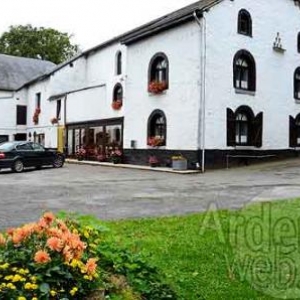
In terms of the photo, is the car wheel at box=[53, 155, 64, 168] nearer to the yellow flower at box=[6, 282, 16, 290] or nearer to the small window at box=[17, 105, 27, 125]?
the small window at box=[17, 105, 27, 125]

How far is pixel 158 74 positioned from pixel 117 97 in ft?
20.7

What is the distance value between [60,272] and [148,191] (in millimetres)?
11681

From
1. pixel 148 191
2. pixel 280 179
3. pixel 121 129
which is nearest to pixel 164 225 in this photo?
pixel 148 191

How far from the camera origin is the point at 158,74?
2781cm

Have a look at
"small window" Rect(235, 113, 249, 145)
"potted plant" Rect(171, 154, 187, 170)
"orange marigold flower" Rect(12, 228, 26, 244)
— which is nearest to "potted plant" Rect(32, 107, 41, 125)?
"small window" Rect(235, 113, 249, 145)

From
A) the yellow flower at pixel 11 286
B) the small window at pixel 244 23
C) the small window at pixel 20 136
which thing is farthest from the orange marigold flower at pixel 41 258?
the small window at pixel 20 136

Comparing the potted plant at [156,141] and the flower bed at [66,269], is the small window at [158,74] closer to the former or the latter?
the potted plant at [156,141]

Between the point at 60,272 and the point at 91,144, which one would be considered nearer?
the point at 60,272

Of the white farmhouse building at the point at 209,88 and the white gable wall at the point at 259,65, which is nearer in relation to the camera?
the white farmhouse building at the point at 209,88

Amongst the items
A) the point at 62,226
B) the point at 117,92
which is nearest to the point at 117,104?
the point at 117,92

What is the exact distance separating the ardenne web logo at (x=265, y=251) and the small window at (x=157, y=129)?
18998mm

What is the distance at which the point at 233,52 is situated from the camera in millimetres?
26266

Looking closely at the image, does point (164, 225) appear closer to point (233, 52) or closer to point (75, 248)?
point (75, 248)

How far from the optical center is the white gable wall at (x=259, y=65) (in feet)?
82.8
